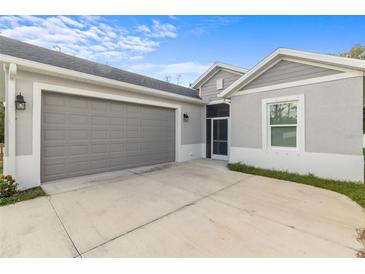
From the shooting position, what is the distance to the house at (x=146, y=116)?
173 inches

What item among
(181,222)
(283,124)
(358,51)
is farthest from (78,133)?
(358,51)

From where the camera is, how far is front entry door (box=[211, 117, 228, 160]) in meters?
8.77

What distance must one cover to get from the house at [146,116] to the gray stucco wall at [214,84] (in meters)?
2.12

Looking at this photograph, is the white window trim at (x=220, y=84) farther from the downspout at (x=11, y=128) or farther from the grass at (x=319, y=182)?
the downspout at (x=11, y=128)

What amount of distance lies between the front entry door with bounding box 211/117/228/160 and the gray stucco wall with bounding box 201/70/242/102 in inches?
52.9

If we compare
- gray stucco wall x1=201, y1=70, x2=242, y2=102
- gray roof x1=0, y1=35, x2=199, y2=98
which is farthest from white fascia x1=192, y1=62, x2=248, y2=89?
gray roof x1=0, y1=35, x2=199, y2=98

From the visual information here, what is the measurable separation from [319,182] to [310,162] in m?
0.71

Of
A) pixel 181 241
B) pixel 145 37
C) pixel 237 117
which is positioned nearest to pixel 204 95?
pixel 237 117

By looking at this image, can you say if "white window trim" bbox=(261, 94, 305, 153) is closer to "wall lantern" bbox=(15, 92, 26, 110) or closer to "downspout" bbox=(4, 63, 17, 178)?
"wall lantern" bbox=(15, 92, 26, 110)

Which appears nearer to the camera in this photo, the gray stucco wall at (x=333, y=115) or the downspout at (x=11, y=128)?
the downspout at (x=11, y=128)

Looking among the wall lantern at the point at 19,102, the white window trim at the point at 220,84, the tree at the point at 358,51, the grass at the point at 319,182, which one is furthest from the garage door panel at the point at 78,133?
the tree at the point at 358,51

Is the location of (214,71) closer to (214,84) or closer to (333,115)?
(214,84)

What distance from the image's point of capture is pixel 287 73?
5.86 meters
